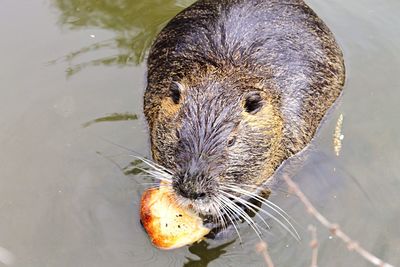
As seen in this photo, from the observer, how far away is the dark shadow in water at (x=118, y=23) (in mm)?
5426

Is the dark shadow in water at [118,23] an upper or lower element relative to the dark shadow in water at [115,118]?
upper

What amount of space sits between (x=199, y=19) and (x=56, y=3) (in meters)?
1.81

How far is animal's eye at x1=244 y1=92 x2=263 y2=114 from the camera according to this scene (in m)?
3.70

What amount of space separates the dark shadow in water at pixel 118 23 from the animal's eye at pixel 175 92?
5.58ft

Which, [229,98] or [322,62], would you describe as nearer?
[229,98]

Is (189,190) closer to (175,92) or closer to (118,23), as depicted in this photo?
(175,92)

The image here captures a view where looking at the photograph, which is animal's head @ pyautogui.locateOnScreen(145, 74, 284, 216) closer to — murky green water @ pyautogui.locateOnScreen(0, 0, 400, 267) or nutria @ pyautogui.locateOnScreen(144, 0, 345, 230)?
nutria @ pyautogui.locateOnScreen(144, 0, 345, 230)

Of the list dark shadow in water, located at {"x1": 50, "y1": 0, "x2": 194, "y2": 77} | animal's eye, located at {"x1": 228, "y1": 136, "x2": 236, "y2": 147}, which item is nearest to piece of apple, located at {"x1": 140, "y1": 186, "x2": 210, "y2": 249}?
animal's eye, located at {"x1": 228, "y1": 136, "x2": 236, "y2": 147}

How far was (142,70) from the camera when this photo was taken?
534 centimetres

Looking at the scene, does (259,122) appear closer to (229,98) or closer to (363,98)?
A: (229,98)

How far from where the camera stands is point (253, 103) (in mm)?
3727

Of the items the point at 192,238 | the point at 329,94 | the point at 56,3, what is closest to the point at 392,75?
the point at 329,94

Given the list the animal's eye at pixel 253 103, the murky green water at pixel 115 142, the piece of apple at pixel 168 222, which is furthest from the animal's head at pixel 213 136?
the murky green water at pixel 115 142

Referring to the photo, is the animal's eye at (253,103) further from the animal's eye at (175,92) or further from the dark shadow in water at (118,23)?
the dark shadow in water at (118,23)
